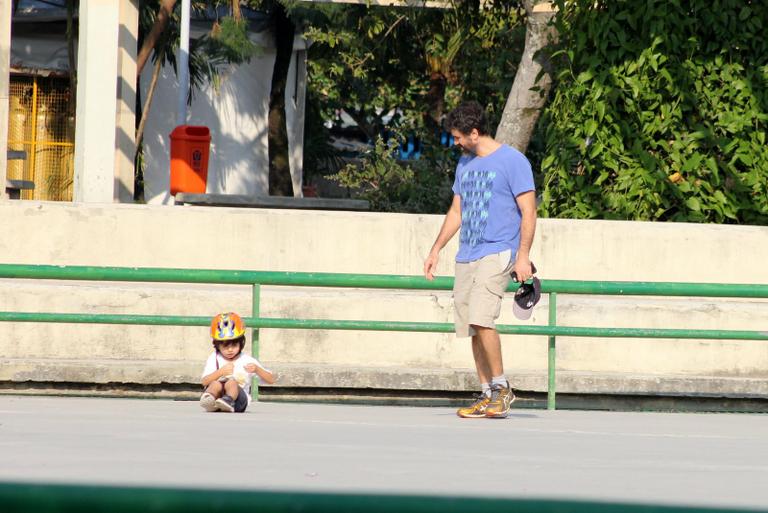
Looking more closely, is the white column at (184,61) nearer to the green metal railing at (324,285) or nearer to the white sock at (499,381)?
the green metal railing at (324,285)

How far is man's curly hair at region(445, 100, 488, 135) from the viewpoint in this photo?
7.45m

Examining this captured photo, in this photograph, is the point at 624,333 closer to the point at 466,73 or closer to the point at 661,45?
the point at 661,45

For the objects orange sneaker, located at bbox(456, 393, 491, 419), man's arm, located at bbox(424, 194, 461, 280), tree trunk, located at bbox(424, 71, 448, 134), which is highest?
tree trunk, located at bbox(424, 71, 448, 134)

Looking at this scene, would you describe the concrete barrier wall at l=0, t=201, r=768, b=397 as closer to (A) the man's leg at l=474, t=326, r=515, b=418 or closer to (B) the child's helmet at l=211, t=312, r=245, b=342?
(A) the man's leg at l=474, t=326, r=515, b=418

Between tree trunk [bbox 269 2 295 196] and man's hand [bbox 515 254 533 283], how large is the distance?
70.1 ft

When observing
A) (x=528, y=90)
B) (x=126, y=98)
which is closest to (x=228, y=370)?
(x=126, y=98)

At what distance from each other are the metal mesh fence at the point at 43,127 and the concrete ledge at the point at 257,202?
872 cm

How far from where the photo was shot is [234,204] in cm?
1630

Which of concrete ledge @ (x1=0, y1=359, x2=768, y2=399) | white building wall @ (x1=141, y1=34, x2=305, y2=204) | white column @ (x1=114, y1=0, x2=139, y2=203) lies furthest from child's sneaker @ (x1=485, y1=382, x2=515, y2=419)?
white building wall @ (x1=141, y1=34, x2=305, y2=204)

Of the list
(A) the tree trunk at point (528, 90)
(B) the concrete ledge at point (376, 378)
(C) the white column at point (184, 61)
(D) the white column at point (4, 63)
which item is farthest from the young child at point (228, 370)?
(C) the white column at point (184, 61)

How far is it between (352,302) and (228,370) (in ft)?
9.12

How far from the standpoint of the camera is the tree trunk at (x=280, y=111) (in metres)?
28.3

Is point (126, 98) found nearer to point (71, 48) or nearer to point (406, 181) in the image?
point (406, 181)

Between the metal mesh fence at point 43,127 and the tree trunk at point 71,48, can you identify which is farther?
the metal mesh fence at point 43,127
